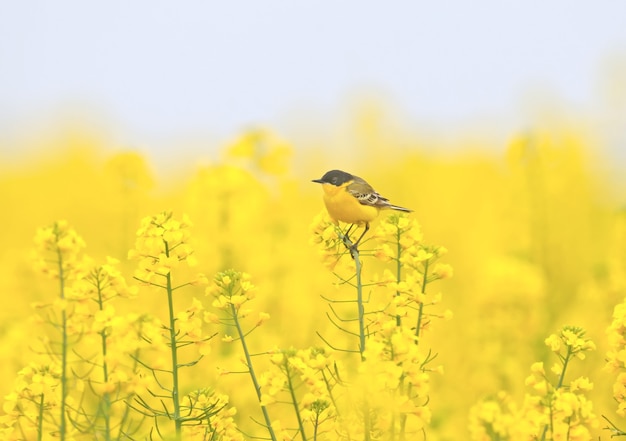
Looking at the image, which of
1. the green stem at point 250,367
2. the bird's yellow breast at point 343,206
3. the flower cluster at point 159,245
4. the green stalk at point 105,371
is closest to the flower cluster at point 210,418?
the green stem at point 250,367

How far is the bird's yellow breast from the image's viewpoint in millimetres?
3973

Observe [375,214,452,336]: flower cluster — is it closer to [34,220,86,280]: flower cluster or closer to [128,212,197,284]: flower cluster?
[128,212,197,284]: flower cluster

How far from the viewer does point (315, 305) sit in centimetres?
829

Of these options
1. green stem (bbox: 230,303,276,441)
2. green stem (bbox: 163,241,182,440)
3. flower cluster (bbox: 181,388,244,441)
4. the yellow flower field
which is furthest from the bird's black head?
flower cluster (bbox: 181,388,244,441)

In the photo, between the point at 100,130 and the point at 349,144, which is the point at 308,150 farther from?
the point at 100,130

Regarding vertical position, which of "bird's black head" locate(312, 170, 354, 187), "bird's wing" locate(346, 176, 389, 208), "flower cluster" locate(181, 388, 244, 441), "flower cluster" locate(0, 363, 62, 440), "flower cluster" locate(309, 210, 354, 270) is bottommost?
"flower cluster" locate(181, 388, 244, 441)

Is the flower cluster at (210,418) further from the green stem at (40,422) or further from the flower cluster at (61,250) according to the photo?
the flower cluster at (61,250)

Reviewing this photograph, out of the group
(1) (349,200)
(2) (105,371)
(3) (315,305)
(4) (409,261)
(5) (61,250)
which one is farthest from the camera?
(3) (315,305)

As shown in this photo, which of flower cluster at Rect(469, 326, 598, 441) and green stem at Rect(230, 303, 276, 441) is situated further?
green stem at Rect(230, 303, 276, 441)

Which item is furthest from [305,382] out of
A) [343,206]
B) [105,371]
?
[343,206]

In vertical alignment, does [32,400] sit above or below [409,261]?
below

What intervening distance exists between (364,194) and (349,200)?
0.53 feet

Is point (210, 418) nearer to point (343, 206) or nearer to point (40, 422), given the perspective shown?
point (40, 422)

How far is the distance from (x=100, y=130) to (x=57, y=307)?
26.4m
